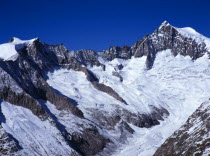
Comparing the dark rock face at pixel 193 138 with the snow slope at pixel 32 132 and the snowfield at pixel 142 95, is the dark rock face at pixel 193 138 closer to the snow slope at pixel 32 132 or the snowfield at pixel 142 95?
the snowfield at pixel 142 95

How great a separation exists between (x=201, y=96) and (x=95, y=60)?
6195 cm

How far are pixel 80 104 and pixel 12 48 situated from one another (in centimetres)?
4156

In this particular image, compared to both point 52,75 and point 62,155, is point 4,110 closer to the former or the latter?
point 62,155

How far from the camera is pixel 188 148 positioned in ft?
242

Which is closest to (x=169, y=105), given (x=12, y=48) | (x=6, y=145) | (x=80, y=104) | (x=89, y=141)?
(x=80, y=104)

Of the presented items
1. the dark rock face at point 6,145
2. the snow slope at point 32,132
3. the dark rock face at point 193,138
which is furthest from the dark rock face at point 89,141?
the dark rock face at point 193,138

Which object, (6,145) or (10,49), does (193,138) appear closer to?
(6,145)

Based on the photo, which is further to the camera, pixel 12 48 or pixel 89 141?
pixel 12 48

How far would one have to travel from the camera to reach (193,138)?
7794cm

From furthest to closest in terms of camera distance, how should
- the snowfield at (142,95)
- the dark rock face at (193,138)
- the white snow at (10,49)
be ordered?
the white snow at (10,49) < the snowfield at (142,95) < the dark rock face at (193,138)

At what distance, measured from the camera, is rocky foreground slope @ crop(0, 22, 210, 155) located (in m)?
104

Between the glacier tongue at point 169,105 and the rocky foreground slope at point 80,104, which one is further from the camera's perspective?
the glacier tongue at point 169,105

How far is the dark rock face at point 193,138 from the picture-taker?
70.6 metres

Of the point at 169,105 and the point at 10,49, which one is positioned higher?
the point at 10,49
